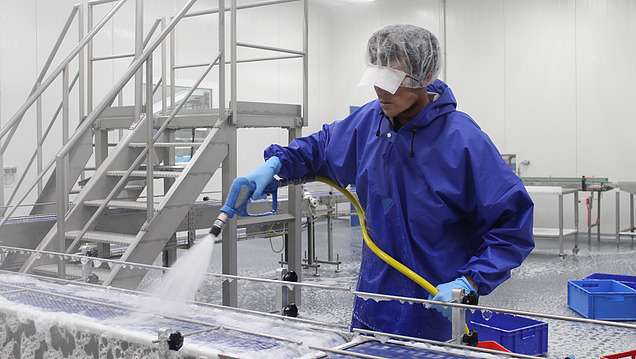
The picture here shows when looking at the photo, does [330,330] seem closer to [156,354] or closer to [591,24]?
[156,354]

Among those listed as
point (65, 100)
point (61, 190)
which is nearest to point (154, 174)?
point (61, 190)

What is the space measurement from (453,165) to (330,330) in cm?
61

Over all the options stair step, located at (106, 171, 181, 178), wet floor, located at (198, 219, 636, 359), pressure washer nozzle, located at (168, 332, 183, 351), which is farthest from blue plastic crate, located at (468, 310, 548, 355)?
pressure washer nozzle, located at (168, 332, 183, 351)

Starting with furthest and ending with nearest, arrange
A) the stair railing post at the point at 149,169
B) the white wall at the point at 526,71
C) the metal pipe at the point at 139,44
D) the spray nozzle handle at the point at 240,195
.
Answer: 1. the white wall at the point at 526,71
2. the metal pipe at the point at 139,44
3. the stair railing post at the point at 149,169
4. the spray nozzle handle at the point at 240,195

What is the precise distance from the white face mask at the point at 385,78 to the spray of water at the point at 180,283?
0.65 meters

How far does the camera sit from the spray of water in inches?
60.5

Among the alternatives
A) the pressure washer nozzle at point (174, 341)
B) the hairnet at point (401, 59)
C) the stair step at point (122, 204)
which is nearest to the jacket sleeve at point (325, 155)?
the hairnet at point (401, 59)

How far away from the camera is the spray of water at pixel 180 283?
1.54m

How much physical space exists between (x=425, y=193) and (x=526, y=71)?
8.04m

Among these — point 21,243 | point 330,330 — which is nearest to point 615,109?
point 21,243

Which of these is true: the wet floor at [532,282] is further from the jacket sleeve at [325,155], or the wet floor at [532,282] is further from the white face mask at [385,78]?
the white face mask at [385,78]

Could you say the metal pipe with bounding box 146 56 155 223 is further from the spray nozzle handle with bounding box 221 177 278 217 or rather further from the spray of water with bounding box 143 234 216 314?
the spray of water with bounding box 143 234 216 314

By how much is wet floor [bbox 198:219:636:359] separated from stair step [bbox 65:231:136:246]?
0.65 metres

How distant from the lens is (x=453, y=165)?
166cm
